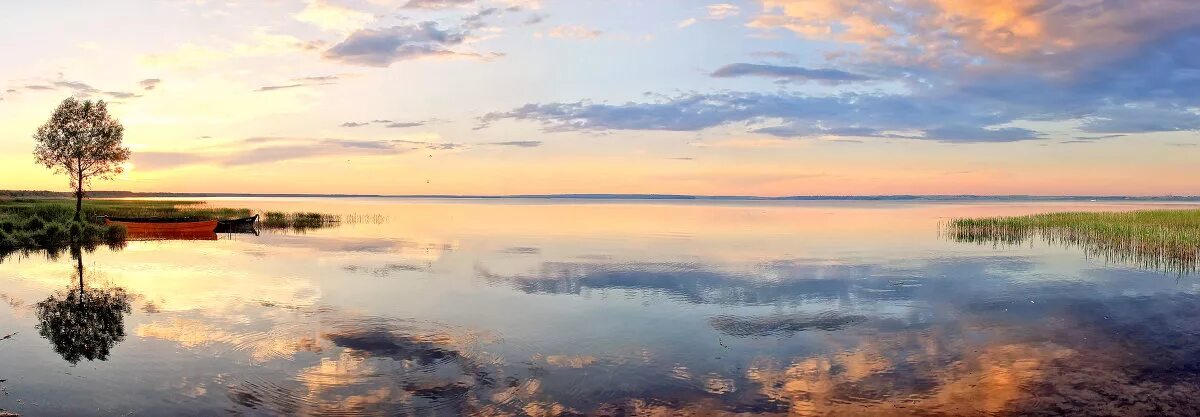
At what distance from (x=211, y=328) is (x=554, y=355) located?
8.76 m

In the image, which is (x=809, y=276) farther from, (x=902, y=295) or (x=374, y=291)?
(x=374, y=291)

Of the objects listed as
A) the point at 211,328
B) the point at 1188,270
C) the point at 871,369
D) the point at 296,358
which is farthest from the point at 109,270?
the point at 1188,270

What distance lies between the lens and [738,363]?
13586 mm

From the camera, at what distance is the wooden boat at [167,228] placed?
4888cm

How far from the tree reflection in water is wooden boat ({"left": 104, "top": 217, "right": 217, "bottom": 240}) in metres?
27.8

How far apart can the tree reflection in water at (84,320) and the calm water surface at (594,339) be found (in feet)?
0.36

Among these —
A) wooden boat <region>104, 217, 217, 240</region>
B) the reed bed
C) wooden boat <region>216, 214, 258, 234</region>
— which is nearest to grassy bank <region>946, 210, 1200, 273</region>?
the reed bed

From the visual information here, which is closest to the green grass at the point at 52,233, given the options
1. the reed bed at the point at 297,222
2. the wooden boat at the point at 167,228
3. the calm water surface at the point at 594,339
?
the wooden boat at the point at 167,228

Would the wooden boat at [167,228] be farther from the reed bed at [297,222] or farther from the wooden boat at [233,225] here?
the reed bed at [297,222]

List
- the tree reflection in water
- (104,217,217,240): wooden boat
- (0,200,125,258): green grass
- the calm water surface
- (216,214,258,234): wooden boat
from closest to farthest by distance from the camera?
the calm water surface < the tree reflection in water < (0,200,125,258): green grass < (104,217,217,240): wooden boat < (216,214,258,234): wooden boat

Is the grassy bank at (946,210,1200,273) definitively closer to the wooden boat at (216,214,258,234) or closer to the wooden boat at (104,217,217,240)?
the wooden boat at (104,217,217,240)

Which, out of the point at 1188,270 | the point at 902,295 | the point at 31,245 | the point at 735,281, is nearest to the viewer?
the point at 902,295

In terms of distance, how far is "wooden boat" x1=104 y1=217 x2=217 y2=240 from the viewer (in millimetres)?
48875

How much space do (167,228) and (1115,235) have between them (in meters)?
61.5
